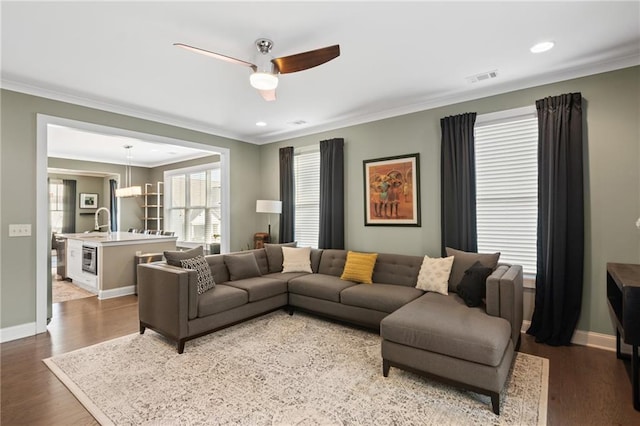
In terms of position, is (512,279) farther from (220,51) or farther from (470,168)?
(220,51)

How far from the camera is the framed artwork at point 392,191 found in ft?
14.1

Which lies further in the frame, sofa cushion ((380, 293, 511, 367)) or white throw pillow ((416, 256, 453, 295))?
white throw pillow ((416, 256, 453, 295))

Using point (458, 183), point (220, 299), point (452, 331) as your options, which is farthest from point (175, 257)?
point (458, 183)

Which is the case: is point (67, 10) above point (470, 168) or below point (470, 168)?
above

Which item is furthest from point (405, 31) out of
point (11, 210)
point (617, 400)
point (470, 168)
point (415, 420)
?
point (11, 210)

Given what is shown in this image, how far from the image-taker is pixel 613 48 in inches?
113

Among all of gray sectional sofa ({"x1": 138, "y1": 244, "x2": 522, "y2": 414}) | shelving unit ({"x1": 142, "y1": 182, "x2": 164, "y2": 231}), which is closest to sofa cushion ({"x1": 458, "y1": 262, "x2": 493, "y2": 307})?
gray sectional sofa ({"x1": 138, "y1": 244, "x2": 522, "y2": 414})

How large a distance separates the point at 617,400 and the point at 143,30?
14.9 ft

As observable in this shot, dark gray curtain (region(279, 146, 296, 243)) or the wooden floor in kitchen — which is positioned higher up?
dark gray curtain (region(279, 146, 296, 243))

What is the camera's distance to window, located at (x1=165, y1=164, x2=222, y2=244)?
24.7ft

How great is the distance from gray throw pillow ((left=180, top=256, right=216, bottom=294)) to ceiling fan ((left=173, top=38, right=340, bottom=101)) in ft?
6.74

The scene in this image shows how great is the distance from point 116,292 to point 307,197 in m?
3.62

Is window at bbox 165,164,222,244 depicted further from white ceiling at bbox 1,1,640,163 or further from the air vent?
the air vent

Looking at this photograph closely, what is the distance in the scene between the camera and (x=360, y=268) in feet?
13.3
